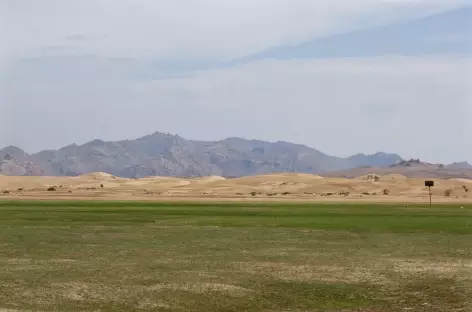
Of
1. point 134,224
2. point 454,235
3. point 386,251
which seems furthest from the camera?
point 134,224

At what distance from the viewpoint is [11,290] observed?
2481 cm

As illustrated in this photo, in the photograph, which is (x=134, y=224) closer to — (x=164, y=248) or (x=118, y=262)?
(x=164, y=248)

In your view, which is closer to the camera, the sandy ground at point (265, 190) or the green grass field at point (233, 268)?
the green grass field at point (233, 268)

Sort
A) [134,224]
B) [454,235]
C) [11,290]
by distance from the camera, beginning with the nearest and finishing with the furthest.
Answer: [11,290] < [454,235] < [134,224]

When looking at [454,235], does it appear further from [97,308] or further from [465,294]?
[97,308]

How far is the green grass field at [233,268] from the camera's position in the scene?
23578 millimetres

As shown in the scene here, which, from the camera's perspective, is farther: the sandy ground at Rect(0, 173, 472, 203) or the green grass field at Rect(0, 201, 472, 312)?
the sandy ground at Rect(0, 173, 472, 203)

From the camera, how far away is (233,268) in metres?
30.8

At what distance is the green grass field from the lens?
2358 centimetres

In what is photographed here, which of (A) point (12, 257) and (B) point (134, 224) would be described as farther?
(B) point (134, 224)

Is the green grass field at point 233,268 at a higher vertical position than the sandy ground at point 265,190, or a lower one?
lower

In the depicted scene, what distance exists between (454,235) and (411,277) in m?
19.2

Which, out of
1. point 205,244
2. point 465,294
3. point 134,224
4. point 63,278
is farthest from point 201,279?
point 134,224

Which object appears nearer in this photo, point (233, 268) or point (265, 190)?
point (233, 268)
